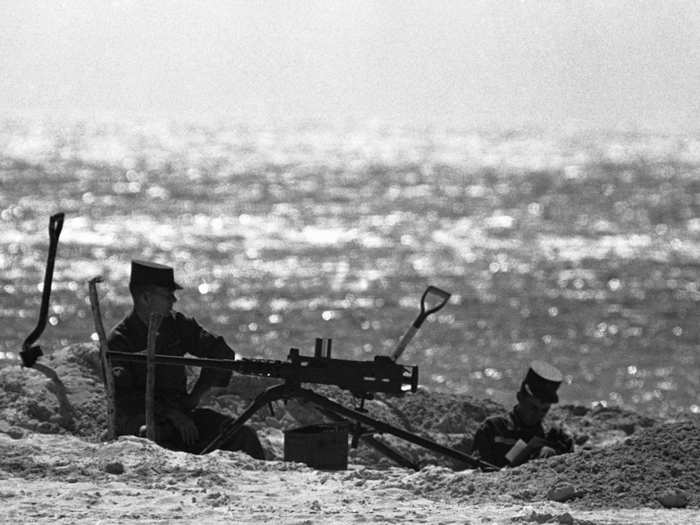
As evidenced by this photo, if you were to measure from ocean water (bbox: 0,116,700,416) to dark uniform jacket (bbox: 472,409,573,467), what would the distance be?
4.77m

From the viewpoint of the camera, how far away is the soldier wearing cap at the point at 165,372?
26.7 ft

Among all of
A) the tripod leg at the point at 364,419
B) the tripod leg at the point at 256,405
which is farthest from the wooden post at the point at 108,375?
the tripod leg at the point at 364,419

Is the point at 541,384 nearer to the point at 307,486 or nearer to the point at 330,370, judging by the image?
the point at 330,370

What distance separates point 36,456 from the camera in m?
7.67

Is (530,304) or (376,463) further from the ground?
(530,304)

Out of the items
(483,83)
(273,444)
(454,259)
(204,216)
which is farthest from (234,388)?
(483,83)

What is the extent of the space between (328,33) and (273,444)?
448 feet

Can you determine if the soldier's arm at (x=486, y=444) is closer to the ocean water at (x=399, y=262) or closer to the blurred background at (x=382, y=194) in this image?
the blurred background at (x=382, y=194)

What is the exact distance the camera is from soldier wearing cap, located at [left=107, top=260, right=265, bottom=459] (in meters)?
8.14

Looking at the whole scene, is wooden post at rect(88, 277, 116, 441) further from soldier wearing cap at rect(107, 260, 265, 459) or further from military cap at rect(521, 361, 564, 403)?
military cap at rect(521, 361, 564, 403)

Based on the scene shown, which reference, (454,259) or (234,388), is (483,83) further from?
(234,388)

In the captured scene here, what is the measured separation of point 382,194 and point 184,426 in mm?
35719

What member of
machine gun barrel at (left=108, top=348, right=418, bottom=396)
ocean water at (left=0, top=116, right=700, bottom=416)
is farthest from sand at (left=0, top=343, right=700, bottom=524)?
ocean water at (left=0, top=116, right=700, bottom=416)

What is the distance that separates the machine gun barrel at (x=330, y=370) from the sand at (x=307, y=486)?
43 cm
